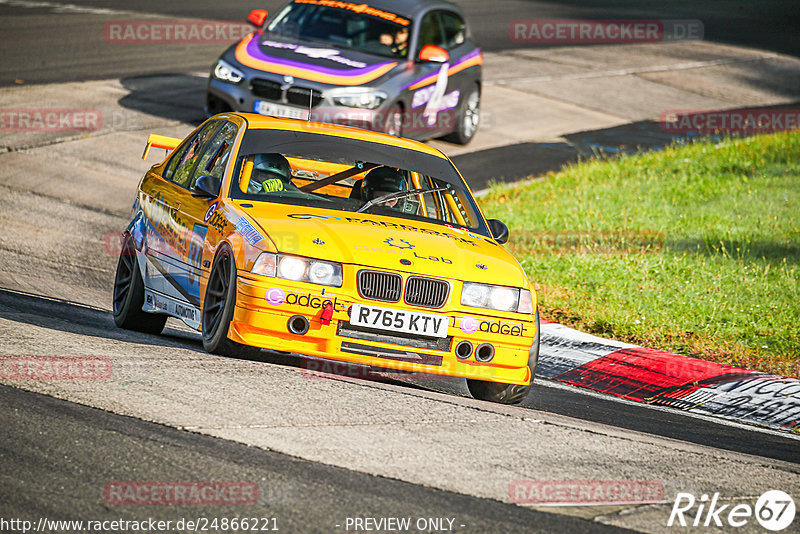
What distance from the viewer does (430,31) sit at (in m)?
15.8

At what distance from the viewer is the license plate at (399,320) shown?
6273 mm

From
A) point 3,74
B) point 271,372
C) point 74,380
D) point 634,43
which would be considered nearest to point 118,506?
point 74,380

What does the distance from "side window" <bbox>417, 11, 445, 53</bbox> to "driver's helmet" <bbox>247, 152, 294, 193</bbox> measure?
322 inches

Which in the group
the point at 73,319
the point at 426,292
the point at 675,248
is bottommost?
the point at 675,248

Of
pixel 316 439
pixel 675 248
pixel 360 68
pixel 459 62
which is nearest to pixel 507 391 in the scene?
pixel 316 439

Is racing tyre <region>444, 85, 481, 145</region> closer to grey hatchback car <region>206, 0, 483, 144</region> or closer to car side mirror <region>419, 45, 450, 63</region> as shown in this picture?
grey hatchback car <region>206, 0, 483, 144</region>

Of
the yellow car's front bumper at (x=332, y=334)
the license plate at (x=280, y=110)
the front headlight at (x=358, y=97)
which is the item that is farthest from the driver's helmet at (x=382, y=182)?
the front headlight at (x=358, y=97)

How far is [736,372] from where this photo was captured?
8391mm

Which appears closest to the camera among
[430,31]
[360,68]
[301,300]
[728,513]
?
[728,513]

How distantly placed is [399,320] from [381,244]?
0.52 metres

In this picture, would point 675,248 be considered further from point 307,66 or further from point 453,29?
point 453,29

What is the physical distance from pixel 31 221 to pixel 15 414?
21.5 ft

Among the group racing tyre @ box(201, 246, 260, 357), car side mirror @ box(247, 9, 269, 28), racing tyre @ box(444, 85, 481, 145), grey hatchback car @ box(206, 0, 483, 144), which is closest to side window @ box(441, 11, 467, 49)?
grey hatchback car @ box(206, 0, 483, 144)

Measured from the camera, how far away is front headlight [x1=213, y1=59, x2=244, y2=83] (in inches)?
554
